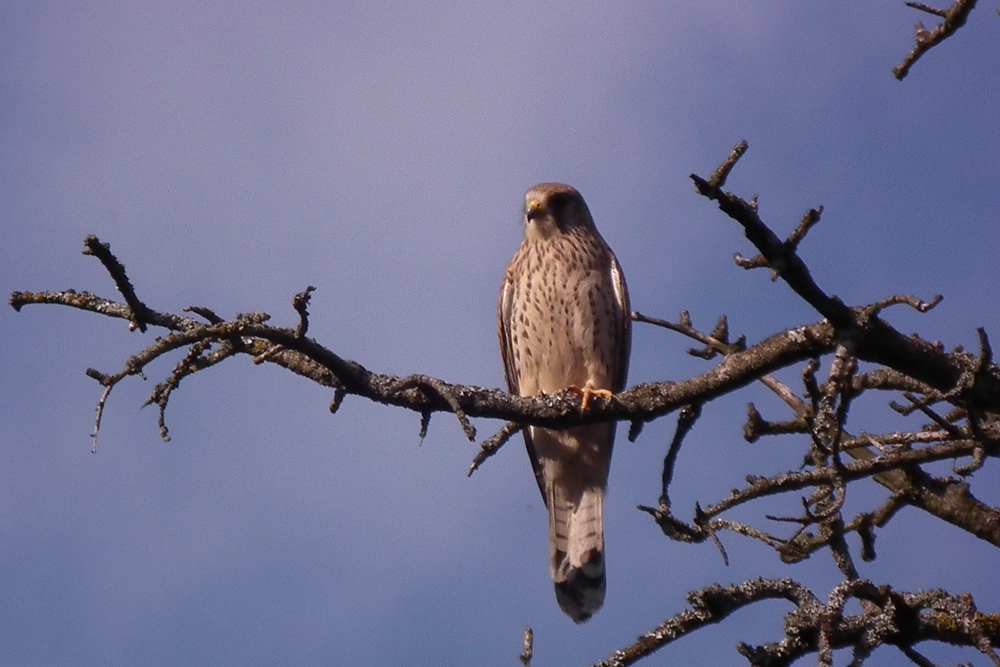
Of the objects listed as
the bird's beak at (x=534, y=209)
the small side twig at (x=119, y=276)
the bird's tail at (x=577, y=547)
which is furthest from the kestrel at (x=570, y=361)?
the small side twig at (x=119, y=276)

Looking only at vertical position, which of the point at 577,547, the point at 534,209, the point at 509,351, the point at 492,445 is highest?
the point at 534,209

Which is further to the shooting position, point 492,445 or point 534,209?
point 534,209

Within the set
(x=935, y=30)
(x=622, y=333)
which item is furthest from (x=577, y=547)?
(x=935, y=30)

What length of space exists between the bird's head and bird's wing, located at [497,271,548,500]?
380mm

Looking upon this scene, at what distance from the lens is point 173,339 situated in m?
2.97

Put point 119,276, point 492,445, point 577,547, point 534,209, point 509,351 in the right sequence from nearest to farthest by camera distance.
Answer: point 119,276 → point 492,445 → point 577,547 → point 509,351 → point 534,209

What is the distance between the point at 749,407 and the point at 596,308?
176cm

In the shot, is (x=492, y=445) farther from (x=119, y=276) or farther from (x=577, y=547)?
(x=577, y=547)

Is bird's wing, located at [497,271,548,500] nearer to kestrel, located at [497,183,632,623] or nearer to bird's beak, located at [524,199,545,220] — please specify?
kestrel, located at [497,183,632,623]

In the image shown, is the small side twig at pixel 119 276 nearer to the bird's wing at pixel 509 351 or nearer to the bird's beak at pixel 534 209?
the bird's wing at pixel 509 351

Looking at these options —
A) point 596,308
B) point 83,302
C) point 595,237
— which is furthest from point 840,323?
point 595,237

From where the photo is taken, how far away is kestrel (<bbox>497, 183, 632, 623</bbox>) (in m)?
5.50

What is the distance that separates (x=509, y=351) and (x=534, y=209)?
86 cm

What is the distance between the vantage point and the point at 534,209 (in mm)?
6379
